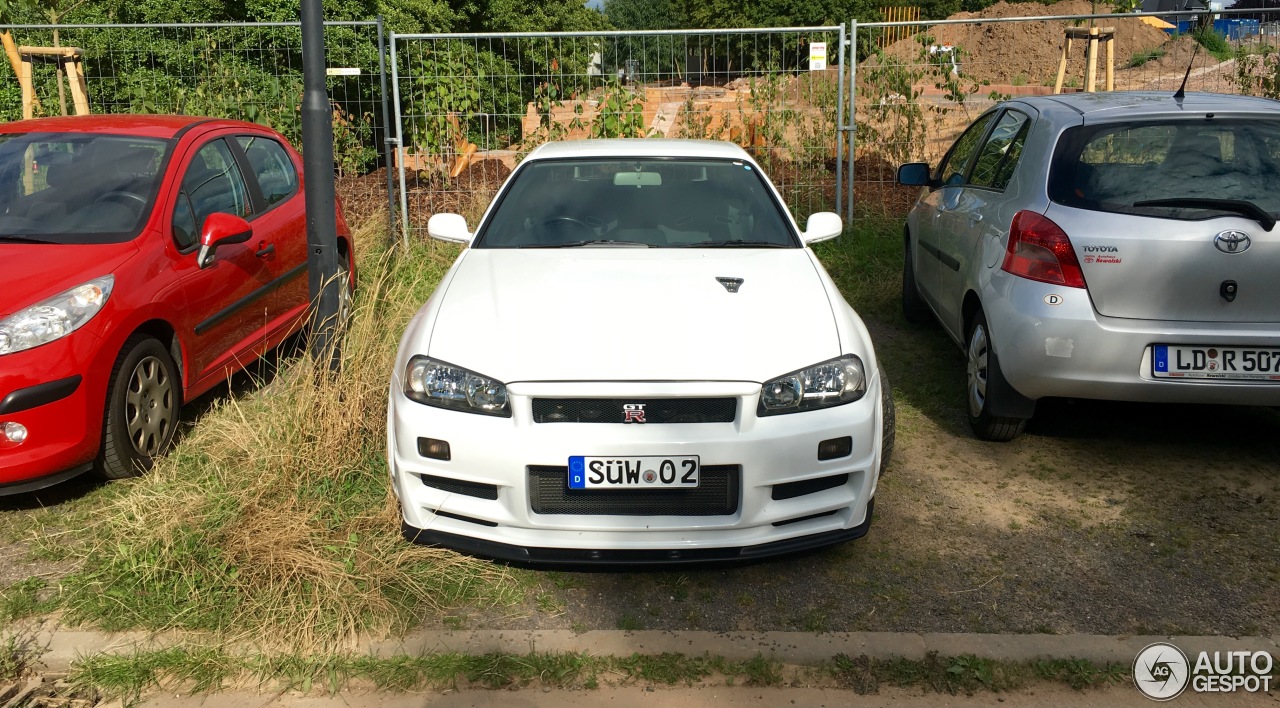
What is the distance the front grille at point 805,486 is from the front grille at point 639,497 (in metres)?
0.16

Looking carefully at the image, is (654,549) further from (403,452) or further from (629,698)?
(403,452)

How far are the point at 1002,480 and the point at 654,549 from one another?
80.7 inches

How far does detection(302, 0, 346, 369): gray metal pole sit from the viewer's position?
4809mm

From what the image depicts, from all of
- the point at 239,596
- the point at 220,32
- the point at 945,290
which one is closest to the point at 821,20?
the point at 220,32

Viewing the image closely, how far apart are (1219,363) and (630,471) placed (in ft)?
8.65

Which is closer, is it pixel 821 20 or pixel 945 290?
pixel 945 290

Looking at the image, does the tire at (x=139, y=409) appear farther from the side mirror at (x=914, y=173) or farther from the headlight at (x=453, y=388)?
the side mirror at (x=914, y=173)

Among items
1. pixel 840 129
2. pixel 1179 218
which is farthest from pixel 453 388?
Result: pixel 840 129

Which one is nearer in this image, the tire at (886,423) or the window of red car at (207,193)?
the tire at (886,423)

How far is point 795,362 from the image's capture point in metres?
3.74

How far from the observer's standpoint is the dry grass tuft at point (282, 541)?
3.59 metres

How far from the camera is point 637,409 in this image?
3.59 meters

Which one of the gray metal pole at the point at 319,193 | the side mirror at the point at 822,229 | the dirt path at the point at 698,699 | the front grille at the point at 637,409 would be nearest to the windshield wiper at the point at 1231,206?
the side mirror at the point at 822,229

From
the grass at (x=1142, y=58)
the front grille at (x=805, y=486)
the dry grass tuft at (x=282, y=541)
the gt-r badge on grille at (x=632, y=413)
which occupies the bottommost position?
the dry grass tuft at (x=282, y=541)
